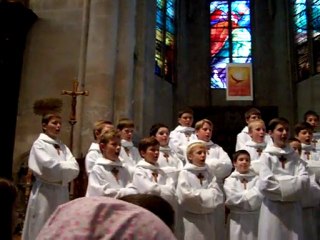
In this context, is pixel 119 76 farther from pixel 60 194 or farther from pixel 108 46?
pixel 60 194

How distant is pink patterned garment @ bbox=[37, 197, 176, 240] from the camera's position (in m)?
1.02

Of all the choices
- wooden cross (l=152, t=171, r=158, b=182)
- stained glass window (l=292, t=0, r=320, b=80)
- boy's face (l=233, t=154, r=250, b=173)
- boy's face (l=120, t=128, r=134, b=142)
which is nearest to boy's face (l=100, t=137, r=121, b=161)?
wooden cross (l=152, t=171, r=158, b=182)

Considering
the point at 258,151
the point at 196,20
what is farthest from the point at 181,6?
the point at 258,151

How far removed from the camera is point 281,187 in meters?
4.43

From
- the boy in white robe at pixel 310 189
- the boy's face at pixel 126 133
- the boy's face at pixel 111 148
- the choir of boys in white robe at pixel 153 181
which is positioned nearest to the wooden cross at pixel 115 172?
the boy's face at pixel 111 148

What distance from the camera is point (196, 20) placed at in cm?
1664

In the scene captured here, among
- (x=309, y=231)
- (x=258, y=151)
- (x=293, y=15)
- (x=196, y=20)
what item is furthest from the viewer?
(x=196, y=20)

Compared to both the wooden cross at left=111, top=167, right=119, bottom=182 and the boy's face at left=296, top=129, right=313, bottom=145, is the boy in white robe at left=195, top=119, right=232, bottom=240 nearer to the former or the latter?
the boy's face at left=296, top=129, right=313, bottom=145

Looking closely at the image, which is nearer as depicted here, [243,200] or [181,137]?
[243,200]

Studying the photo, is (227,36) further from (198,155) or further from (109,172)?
(109,172)

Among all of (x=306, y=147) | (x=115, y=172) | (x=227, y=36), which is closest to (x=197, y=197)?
(x=115, y=172)

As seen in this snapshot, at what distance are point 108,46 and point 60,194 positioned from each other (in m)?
4.16

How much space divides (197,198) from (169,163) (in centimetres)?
102

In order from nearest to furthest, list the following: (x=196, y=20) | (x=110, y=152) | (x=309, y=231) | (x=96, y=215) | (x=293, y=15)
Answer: (x=96, y=215)
(x=110, y=152)
(x=309, y=231)
(x=293, y=15)
(x=196, y=20)
